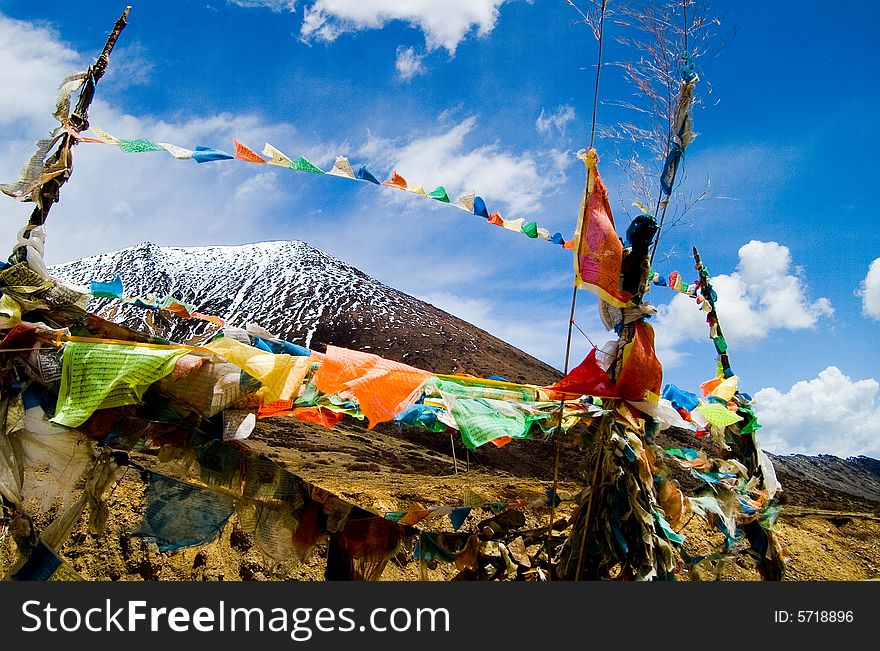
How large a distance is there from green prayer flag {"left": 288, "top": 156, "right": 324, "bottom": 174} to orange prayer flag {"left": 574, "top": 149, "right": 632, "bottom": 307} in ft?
5.22

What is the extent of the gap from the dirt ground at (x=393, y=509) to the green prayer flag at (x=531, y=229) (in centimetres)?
238

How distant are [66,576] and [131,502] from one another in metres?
4.18

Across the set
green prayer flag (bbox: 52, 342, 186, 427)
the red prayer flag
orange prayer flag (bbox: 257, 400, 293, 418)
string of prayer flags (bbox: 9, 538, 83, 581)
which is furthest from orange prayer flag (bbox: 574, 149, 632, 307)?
string of prayer flags (bbox: 9, 538, 83, 581)

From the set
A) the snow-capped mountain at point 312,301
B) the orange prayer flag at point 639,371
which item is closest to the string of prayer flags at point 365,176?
the orange prayer flag at point 639,371

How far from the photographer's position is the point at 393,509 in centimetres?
831

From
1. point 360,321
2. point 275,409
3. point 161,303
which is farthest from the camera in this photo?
point 360,321

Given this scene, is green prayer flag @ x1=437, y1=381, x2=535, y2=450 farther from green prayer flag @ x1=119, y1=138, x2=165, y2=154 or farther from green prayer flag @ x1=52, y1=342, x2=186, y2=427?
green prayer flag @ x1=119, y1=138, x2=165, y2=154

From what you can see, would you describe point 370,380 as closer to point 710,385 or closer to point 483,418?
point 483,418

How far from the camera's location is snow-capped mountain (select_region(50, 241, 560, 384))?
37.6 ft

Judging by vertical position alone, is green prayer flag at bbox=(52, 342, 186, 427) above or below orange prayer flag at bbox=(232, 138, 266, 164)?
below

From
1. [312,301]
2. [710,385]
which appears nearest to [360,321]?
[312,301]

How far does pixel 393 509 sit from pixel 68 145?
232 inches

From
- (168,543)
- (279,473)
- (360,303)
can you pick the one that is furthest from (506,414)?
(360,303)

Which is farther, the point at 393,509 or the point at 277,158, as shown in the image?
the point at 393,509
